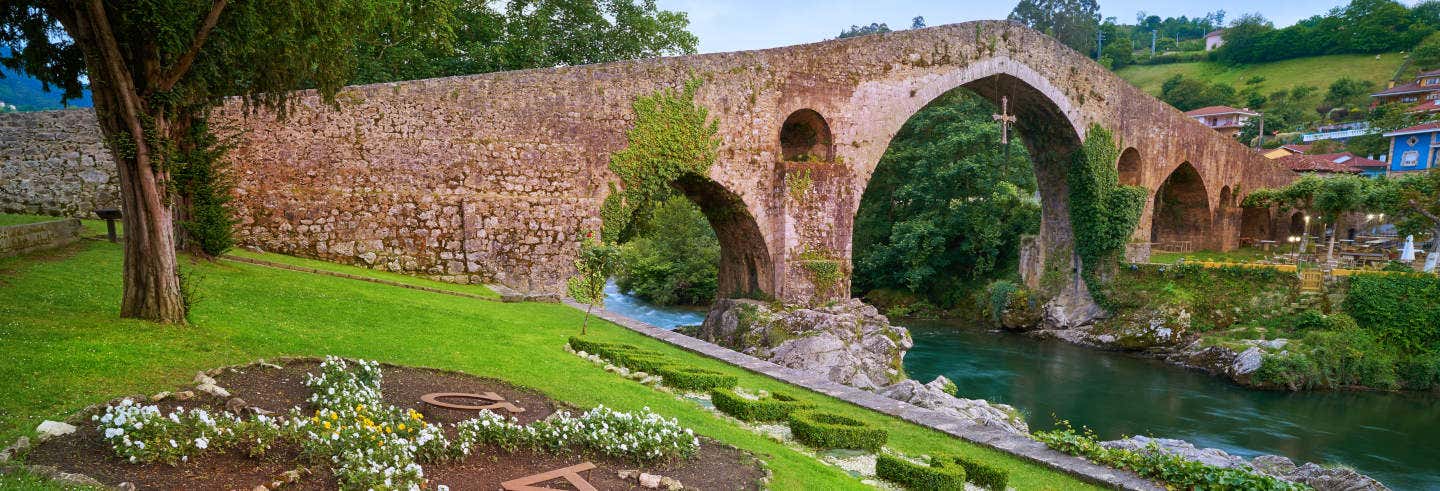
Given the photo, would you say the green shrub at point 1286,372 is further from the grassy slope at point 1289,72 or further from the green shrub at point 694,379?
the grassy slope at point 1289,72

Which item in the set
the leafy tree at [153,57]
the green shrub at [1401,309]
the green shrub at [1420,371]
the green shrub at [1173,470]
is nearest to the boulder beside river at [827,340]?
the green shrub at [1173,470]

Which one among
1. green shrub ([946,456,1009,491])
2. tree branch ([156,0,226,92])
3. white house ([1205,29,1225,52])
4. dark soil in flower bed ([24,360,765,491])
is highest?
white house ([1205,29,1225,52])

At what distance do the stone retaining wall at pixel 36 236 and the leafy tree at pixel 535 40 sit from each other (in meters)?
9.10

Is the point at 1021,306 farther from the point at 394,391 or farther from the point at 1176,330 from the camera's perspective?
the point at 394,391

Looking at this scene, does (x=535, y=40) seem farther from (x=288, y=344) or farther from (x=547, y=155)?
(x=288, y=344)

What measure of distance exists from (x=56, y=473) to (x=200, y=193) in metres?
8.42

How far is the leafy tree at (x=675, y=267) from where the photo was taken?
3409cm

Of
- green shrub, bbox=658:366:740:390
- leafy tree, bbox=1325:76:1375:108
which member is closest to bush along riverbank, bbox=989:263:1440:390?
green shrub, bbox=658:366:740:390

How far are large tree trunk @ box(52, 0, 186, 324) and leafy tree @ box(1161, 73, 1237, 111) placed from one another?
236 feet

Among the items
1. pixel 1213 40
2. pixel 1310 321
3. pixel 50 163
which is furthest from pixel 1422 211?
pixel 1213 40

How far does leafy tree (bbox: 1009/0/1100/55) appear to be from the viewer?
66.5m

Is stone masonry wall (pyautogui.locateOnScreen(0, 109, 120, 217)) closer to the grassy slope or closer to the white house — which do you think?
the grassy slope

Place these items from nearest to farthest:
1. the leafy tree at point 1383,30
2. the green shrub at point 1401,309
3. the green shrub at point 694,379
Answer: the green shrub at point 694,379, the green shrub at point 1401,309, the leafy tree at point 1383,30

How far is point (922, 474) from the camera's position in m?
6.62
